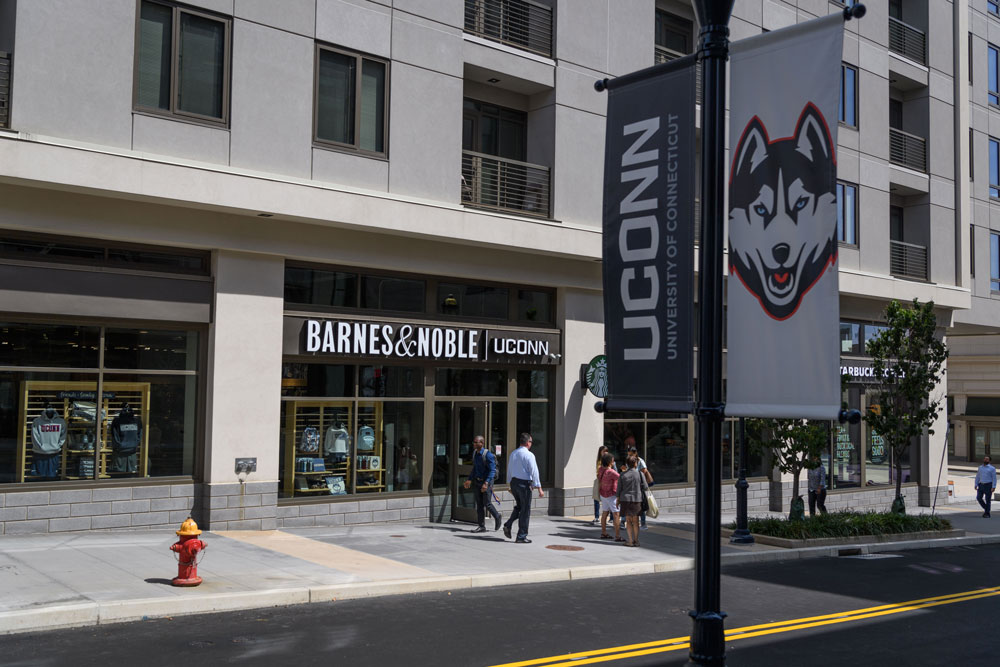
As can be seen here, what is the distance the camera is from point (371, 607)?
10891 millimetres

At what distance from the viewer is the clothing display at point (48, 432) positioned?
46.1 ft

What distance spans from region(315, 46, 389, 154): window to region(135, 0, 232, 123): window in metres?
1.73

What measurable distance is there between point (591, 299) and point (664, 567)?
7441mm

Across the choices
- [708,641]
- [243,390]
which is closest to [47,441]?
[243,390]

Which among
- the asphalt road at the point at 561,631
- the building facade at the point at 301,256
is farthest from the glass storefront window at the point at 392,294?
the asphalt road at the point at 561,631

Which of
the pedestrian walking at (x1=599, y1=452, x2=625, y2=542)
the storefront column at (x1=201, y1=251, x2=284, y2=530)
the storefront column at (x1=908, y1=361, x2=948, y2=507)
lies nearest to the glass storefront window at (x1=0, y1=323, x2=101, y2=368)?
the storefront column at (x1=201, y1=251, x2=284, y2=530)

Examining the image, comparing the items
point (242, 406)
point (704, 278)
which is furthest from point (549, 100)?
point (704, 278)

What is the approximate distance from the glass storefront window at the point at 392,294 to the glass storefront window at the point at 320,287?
25 centimetres

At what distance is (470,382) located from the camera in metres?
19.0

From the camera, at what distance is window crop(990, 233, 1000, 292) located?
3178 centimetres

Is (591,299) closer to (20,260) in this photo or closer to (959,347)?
(20,260)

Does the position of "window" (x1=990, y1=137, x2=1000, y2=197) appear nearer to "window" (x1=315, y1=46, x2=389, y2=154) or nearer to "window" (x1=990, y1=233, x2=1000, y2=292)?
"window" (x1=990, y1=233, x2=1000, y2=292)

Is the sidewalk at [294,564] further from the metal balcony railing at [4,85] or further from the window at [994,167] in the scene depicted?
the window at [994,167]

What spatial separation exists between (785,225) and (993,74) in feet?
109
